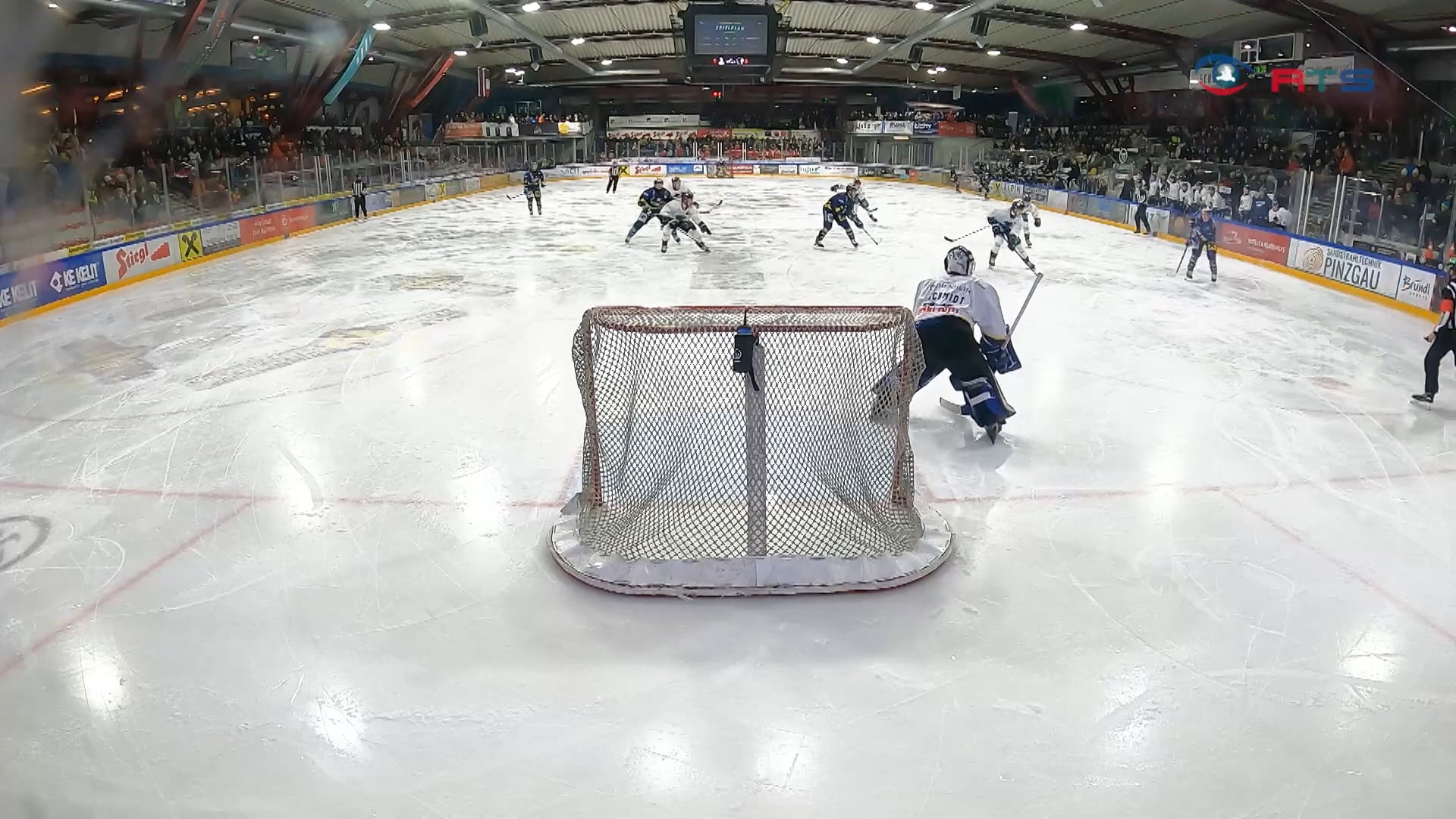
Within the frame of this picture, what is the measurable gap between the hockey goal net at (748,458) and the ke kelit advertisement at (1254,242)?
13734 mm

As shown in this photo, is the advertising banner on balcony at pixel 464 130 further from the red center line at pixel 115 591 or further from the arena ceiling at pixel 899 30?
the red center line at pixel 115 591

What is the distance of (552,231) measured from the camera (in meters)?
20.9

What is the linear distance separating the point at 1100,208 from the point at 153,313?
2150 cm

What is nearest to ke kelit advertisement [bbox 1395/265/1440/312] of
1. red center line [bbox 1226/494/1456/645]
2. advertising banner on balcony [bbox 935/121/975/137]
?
red center line [bbox 1226/494/1456/645]

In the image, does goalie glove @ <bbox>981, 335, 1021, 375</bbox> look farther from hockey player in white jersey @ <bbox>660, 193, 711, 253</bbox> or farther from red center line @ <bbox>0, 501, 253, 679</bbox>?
hockey player in white jersey @ <bbox>660, 193, 711, 253</bbox>

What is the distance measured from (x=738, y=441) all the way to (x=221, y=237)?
15.3 meters

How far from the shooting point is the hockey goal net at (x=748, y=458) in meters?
4.71

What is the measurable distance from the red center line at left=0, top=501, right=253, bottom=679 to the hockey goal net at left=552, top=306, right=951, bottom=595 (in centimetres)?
206

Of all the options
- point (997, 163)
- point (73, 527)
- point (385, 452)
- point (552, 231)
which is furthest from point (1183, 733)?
point (997, 163)

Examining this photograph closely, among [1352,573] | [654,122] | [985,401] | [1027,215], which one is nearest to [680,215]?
[1027,215]

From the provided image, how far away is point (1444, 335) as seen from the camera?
7609 millimetres

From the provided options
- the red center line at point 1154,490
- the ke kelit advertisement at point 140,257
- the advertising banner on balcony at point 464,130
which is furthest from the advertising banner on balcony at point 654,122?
the red center line at point 1154,490

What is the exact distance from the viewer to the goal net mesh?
16.0 feet

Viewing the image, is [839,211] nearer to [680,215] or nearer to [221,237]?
[680,215]
